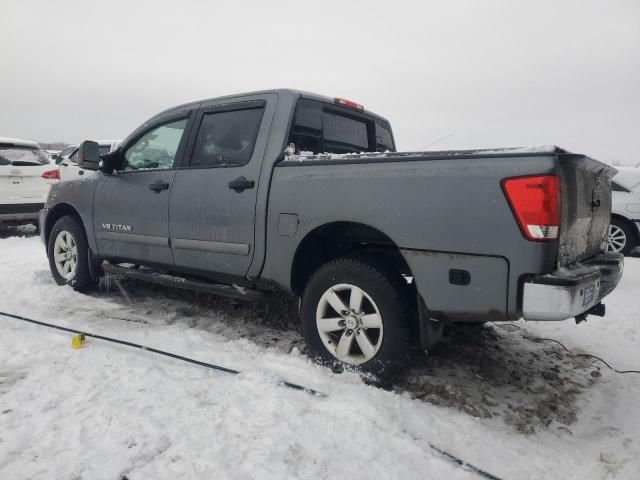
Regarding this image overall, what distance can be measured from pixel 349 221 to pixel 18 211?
8082mm

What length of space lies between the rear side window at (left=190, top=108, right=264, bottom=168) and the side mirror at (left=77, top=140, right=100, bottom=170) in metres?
1.31

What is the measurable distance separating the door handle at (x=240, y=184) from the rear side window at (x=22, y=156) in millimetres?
7267

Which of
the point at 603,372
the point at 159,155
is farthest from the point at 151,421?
the point at 603,372

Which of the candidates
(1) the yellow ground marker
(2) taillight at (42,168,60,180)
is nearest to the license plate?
(1) the yellow ground marker

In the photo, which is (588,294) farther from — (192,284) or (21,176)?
(21,176)

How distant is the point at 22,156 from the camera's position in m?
8.71

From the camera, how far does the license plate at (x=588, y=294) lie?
2290 millimetres

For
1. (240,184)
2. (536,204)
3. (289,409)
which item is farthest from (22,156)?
(536,204)

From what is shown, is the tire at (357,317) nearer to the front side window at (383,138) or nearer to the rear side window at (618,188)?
the front side window at (383,138)

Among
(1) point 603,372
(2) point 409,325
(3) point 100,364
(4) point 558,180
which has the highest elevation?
(4) point 558,180

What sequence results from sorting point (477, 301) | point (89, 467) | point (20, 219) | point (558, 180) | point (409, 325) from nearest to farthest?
1. point (89, 467)
2. point (558, 180)
3. point (477, 301)
4. point (409, 325)
5. point (20, 219)

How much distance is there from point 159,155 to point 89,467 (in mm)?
2848

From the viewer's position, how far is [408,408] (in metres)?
2.47

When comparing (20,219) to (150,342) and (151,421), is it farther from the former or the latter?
(151,421)
